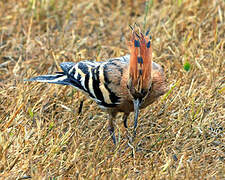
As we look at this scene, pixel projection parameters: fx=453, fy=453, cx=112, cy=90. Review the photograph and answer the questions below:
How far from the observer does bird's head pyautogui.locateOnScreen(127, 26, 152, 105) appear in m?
3.66

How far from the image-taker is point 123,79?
395 cm

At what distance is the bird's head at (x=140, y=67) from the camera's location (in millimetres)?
3658

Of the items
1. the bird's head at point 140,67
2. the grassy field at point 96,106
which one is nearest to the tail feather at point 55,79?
the grassy field at point 96,106

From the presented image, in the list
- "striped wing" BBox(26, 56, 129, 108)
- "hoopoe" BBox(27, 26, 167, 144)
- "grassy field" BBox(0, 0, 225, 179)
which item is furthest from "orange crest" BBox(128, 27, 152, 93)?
"grassy field" BBox(0, 0, 225, 179)

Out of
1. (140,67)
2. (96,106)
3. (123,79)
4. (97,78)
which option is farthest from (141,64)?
(96,106)

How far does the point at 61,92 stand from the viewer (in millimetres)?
4750

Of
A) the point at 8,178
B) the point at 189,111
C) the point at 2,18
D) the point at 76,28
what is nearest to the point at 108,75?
the point at 189,111

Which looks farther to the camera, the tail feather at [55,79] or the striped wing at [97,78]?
the tail feather at [55,79]

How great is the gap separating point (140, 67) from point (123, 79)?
1.09ft

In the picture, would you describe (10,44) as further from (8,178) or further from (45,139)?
(8,178)

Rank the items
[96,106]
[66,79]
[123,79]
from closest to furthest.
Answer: [123,79], [66,79], [96,106]

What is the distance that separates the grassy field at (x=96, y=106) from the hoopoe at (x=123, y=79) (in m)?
0.28

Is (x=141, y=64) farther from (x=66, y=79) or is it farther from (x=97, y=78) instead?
(x=66, y=79)

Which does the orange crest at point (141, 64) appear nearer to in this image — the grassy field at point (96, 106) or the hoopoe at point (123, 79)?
the hoopoe at point (123, 79)
